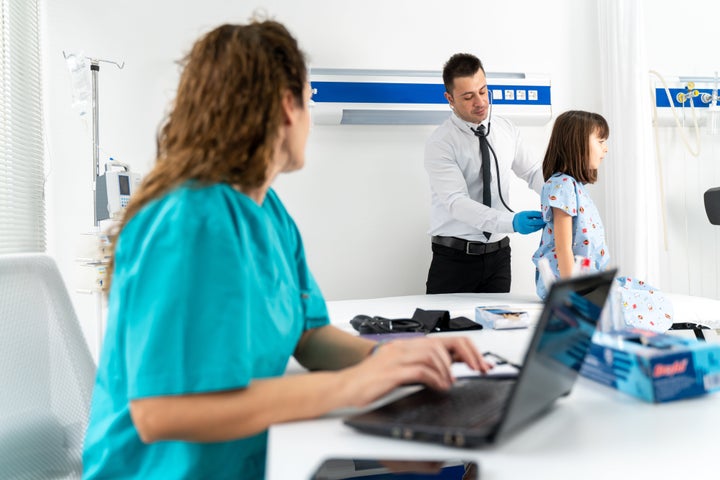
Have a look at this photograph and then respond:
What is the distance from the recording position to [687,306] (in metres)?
2.36

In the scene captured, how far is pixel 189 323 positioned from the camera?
0.78 metres

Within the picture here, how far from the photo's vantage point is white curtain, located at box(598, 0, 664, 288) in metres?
3.37

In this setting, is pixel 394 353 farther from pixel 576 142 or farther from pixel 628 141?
pixel 628 141

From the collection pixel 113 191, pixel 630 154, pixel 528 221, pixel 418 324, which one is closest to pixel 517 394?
pixel 418 324

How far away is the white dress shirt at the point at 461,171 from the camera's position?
3170 mm

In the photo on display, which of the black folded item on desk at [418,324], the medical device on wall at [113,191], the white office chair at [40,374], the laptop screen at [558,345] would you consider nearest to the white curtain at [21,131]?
the medical device on wall at [113,191]

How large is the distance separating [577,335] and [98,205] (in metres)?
2.64

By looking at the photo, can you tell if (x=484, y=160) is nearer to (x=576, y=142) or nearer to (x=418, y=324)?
(x=576, y=142)

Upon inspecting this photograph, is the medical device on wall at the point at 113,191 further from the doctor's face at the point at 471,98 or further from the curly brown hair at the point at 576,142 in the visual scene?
the curly brown hair at the point at 576,142

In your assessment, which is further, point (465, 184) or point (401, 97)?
point (401, 97)

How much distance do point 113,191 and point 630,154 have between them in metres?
2.66

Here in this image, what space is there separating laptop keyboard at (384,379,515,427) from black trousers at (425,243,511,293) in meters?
2.28

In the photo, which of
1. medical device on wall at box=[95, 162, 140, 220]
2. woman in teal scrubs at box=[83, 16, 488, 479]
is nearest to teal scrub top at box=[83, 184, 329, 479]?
woman in teal scrubs at box=[83, 16, 488, 479]

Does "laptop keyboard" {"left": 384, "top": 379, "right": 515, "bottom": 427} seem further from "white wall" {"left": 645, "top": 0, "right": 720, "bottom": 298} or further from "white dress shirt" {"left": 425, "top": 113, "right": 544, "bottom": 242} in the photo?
"white wall" {"left": 645, "top": 0, "right": 720, "bottom": 298}
